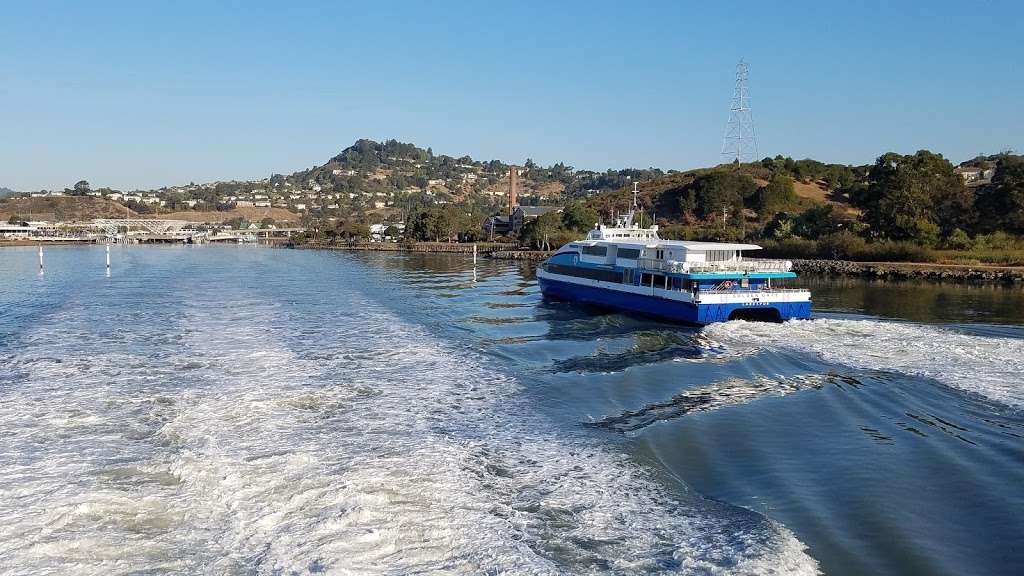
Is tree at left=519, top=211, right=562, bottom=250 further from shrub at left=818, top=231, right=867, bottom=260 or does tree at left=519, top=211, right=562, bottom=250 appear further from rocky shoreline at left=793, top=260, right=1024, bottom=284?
rocky shoreline at left=793, top=260, right=1024, bottom=284

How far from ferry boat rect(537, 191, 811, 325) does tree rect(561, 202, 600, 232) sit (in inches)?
2784

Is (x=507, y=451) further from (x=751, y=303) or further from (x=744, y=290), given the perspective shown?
(x=744, y=290)

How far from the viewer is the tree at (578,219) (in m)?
114

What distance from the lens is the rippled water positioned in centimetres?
945

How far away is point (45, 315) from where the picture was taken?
3272cm

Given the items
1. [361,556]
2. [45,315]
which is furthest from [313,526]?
[45,315]

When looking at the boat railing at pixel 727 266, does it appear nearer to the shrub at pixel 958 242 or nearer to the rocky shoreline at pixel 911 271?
the rocky shoreline at pixel 911 271

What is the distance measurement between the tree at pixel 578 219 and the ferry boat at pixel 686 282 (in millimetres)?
70720

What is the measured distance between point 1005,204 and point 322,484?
7614 cm

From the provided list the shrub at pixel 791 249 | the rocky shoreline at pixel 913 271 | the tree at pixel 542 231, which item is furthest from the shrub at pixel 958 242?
the tree at pixel 542 231

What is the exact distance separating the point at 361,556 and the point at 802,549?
19.5ft

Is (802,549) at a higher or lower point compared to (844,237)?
lower

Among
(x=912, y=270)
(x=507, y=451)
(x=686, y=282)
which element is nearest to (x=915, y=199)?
(x=912, y=270)

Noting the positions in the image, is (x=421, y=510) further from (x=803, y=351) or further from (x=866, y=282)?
(x=866, y=282)
